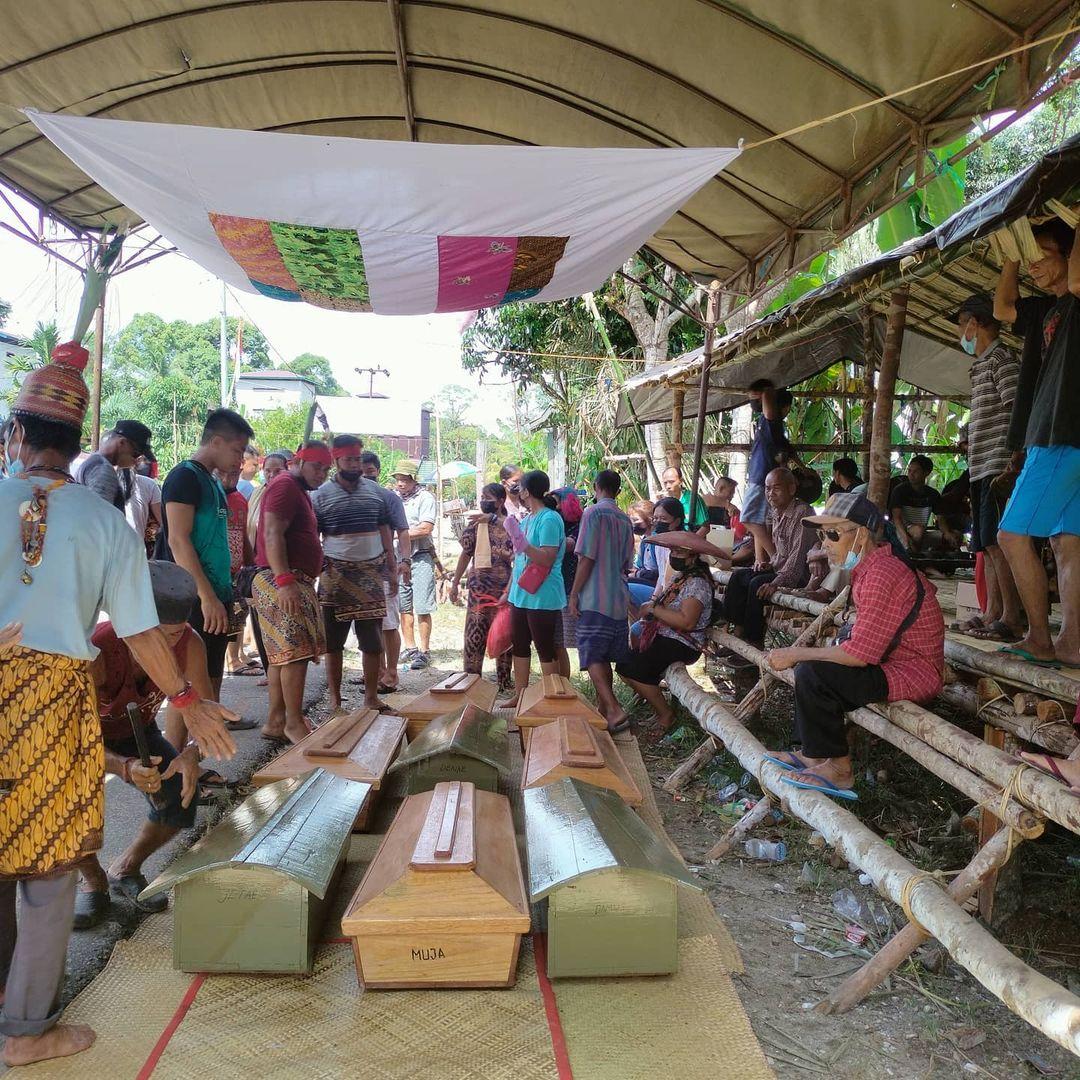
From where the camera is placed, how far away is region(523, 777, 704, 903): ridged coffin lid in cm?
262

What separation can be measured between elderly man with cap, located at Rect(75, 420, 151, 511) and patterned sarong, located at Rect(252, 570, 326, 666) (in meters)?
0.90

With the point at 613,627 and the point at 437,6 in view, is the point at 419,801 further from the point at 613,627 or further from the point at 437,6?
the point at 437,6

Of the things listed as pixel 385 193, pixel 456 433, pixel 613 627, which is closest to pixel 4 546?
pixel 385 193

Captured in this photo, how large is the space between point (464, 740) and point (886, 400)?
10.9 ft

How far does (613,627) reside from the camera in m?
6.00

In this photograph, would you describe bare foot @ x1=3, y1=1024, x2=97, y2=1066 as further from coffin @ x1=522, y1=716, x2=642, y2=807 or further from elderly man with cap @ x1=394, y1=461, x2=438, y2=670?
elderly man with cap @ x1=394, y1=461, x2=438, y2=670

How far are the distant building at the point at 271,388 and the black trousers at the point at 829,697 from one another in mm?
47745

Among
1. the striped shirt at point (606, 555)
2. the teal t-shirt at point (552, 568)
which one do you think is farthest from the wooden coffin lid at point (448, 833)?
the striped shirt at point (606, 555)

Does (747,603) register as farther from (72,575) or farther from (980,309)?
(72,575)

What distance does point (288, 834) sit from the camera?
2.83 meters

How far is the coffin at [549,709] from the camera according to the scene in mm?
4828

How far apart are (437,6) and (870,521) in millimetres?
3154

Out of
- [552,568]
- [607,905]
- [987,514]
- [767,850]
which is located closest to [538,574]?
[552,568]

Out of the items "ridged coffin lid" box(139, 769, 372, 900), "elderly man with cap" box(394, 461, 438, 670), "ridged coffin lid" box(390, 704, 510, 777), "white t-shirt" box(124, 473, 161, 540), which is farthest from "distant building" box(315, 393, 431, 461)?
"ridged coffin lid" box(139, 769, 372, 900)
